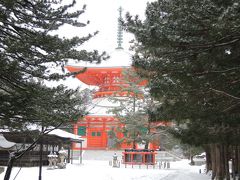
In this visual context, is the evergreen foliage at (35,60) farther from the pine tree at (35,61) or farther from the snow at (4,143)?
the snow at (4,143)

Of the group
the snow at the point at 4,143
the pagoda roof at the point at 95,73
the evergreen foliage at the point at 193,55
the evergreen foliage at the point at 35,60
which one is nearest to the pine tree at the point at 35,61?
the evergreen foliage at the point at 35,60

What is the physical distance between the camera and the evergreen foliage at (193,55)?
23.6 ft

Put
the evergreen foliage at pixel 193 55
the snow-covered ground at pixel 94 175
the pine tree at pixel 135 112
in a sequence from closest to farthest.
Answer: the evergreen foliage at pixel 193 55, the snow-covered ground at pixel 94 175, the pine tree at pixel 135 112

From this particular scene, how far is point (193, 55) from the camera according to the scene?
8594 mm

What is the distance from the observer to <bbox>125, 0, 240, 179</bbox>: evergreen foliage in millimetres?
7203

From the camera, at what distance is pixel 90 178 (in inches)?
Result: 724

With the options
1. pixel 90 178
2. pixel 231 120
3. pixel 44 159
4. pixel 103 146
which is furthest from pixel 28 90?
pixel 103 146

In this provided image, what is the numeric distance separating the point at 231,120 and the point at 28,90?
562cm

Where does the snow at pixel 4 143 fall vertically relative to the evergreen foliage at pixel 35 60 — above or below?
below

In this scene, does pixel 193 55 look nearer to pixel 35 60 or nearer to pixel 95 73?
pixel 35 60

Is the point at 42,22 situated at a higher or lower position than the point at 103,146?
higher

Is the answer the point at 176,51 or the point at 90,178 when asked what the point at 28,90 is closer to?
the point at 176,51

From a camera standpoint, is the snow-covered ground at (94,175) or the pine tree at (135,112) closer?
the snow-covered ground at (94,175)

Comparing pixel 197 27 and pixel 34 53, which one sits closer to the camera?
pixel 197 27
